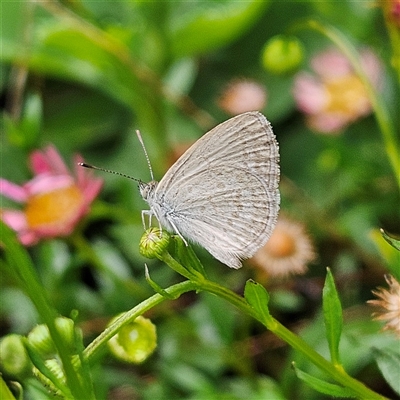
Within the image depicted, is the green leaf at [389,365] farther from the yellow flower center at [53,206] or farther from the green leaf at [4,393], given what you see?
the yellow flower center at [53,206]

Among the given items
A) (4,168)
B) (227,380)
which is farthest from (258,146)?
(4,168)

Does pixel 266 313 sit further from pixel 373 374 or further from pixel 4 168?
pixel 4 168

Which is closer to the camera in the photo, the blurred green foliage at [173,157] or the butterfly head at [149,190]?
the butterfly head at [149,190]

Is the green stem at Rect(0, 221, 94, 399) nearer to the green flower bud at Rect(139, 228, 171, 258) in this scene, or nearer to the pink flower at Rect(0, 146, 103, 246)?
the green flower bud at Rect(139, 228, 171, 258)

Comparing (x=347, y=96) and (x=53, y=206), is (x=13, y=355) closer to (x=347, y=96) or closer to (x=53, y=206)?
(x=53, y=206)

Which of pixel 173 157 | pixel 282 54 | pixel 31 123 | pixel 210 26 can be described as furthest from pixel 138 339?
pixel 210 26

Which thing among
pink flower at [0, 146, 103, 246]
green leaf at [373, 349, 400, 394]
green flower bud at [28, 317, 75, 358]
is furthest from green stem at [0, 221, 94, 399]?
pink flower at [0, 146, 103, 246]

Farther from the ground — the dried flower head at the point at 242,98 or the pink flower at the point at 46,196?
the dried flower head at the point at 242,98

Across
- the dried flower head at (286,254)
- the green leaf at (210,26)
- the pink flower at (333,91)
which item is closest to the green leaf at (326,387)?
the dried flower head at (286,254)
